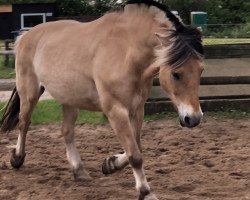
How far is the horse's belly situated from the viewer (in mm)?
4707

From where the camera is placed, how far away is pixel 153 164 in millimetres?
5625

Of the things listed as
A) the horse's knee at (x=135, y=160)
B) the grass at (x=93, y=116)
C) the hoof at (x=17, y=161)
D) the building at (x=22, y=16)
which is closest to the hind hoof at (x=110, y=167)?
the horse's knee at (x=135, y=160)

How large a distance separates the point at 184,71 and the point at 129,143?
0.80 m

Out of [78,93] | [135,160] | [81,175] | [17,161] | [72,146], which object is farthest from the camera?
[17,161]

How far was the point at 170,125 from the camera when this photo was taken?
7.81 m

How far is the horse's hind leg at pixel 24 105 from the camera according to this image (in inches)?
220

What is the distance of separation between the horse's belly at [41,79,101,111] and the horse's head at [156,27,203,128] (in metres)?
0.92

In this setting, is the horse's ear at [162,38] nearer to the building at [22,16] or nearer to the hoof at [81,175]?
the hoof at [81,175]

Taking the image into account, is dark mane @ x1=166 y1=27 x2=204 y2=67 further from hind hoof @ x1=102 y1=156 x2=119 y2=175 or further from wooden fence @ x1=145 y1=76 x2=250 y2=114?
wooden fence @ x1=145 y1=76 x2=250 y2=114

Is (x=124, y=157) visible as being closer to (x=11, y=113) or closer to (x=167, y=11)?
(x=167, y=11)

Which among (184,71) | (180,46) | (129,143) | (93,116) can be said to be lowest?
(93,116)

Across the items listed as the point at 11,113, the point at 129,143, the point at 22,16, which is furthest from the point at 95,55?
the point at 22,16

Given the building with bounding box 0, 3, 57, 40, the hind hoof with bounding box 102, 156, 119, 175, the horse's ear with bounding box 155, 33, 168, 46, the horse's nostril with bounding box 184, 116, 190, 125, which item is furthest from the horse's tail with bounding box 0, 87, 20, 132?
the building with bounding box 0, 3, 57, 40

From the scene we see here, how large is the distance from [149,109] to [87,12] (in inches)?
1228
